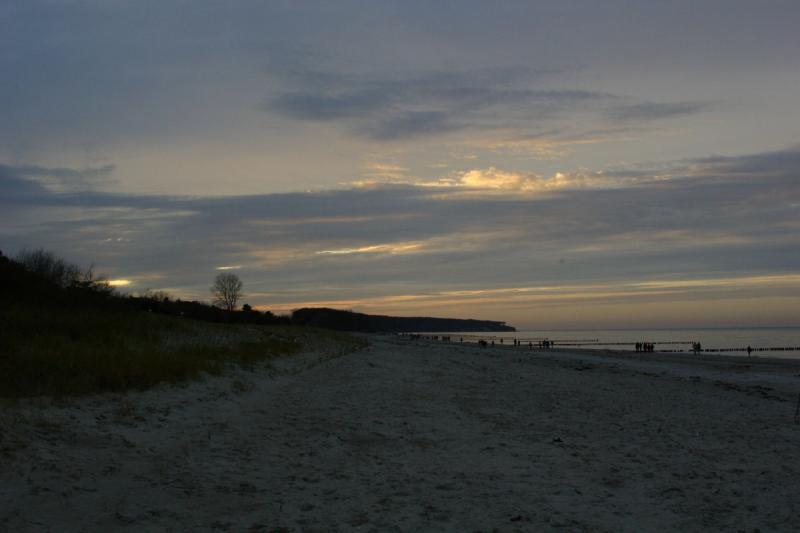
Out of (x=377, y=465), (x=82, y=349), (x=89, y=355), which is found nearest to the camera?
(x=377, y=465)

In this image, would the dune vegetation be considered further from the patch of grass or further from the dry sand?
the dry sand

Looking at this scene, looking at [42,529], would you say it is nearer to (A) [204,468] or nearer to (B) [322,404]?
(A) [204,468]

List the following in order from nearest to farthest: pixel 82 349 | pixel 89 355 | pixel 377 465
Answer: pixel 377 465
pixel 89 355
pixel 82 349

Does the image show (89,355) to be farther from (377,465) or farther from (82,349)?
(377,465)

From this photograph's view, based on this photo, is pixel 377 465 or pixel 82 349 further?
pixel 82 349

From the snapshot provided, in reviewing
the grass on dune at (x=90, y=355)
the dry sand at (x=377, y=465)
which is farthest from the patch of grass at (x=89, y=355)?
the dry sand at (x=377, y=465)

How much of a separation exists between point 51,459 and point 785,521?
8932 millimetres

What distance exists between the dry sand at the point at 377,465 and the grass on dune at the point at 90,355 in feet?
2.29

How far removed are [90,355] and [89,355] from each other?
3 centimetres

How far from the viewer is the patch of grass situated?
12594mm

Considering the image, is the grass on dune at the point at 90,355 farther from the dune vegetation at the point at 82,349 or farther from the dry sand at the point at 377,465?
the dry sand at the point at 377,465

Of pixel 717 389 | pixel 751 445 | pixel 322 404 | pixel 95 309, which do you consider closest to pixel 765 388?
pixel 717 389

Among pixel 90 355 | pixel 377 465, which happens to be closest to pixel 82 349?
pixel 90 355

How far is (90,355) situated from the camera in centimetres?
1589
